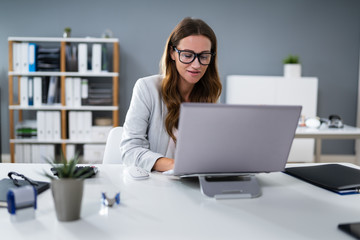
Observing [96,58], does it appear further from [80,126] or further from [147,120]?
[147,120]

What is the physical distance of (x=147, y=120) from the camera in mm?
1634

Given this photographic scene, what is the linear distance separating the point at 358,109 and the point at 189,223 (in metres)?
4.26

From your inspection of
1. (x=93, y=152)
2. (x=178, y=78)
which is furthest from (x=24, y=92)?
(x=178, y=78)

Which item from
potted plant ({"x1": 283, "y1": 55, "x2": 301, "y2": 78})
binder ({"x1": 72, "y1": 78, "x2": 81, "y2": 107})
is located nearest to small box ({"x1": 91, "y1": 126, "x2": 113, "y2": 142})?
binder ({"x1": 72, "y1": 78, "x2": 81, "y2": 107})

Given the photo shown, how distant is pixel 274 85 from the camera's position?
13.3ft

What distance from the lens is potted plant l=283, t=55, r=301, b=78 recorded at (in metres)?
4.05

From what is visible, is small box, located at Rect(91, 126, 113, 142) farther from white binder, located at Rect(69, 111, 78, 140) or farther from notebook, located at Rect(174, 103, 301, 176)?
notebook, located at Rect(174, 103, 301, 176)

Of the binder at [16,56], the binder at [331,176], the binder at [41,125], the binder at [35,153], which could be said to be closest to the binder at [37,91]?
the binder at [41,125]

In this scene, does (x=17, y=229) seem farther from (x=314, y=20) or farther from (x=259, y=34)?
(x=314, y=20)

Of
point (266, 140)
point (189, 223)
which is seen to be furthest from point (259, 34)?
point (189, 223)

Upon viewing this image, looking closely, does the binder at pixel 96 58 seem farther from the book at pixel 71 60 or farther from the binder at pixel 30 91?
the binder at pixel 30 91

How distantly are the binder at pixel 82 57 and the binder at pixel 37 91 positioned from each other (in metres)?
0.46

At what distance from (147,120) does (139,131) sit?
10 centimetres

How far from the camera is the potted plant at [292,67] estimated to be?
4.05 m
